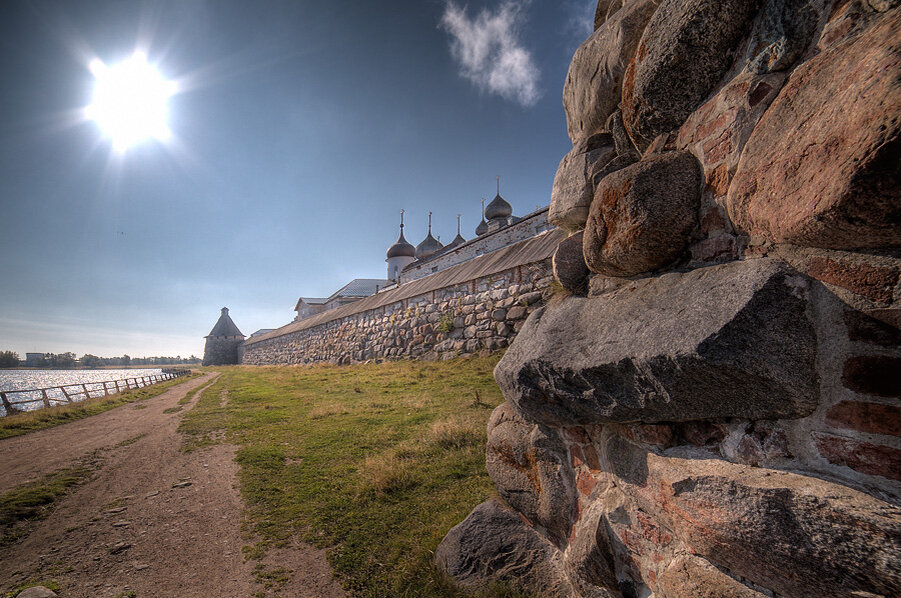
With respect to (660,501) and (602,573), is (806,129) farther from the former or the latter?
(602,573)

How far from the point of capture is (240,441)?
18.8ft

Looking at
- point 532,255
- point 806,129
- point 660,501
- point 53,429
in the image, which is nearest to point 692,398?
point 660,501

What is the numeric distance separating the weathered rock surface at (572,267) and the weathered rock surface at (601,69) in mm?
754

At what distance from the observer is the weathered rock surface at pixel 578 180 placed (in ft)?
7.01

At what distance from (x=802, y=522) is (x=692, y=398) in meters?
0.39

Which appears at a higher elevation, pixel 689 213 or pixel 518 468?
pixel 689 213

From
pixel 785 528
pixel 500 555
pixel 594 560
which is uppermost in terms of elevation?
pixel 785 528

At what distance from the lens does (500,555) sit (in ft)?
7.16

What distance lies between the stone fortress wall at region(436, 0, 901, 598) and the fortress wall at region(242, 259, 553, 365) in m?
5.45

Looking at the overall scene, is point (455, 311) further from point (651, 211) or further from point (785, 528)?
point (785, 528)

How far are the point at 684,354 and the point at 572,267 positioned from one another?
109 cm

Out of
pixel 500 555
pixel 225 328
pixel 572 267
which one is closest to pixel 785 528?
pixel 572 267

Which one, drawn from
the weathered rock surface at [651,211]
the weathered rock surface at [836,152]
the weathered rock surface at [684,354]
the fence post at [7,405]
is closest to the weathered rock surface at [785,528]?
the weathered rock surface at [684,354]

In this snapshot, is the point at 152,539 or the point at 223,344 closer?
the point at 152,539
